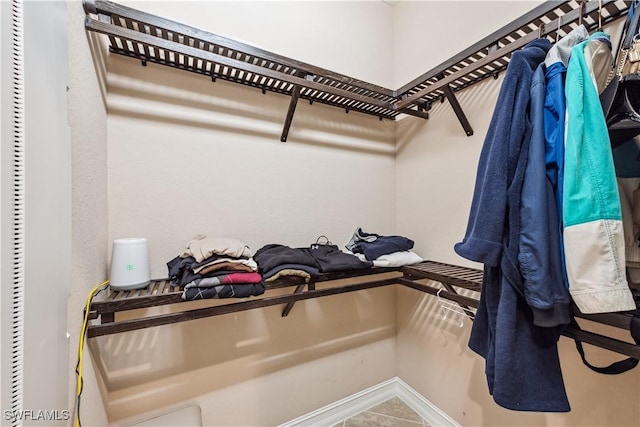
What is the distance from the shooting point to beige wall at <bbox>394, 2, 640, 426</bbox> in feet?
2.95

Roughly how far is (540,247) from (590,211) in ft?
0.38

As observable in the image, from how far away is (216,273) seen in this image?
854 millimetres

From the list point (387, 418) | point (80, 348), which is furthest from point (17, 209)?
point (387, 418)

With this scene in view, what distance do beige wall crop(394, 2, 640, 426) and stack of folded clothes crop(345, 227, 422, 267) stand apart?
0.73 feet

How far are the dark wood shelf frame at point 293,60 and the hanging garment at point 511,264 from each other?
0.27 meters

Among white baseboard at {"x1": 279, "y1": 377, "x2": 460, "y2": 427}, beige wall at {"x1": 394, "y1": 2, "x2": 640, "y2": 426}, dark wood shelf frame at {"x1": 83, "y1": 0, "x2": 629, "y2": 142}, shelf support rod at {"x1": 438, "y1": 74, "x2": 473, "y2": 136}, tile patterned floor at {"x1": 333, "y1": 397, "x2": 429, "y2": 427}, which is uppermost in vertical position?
dark wood shelf frame at {"x1": 83, "y1": 0, "x2": 629, "y2": 142}

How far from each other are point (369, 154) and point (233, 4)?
3.27 feet

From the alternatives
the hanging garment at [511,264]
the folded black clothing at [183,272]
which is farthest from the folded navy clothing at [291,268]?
the hanging garment at [511,264]

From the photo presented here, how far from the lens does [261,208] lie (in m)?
1.24

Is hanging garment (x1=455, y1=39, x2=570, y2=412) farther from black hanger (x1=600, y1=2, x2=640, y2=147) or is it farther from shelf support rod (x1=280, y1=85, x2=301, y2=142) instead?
shelf support rod (x1=280, y1=85, x2=301, y2=142)

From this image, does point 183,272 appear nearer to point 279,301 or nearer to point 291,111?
point 279,301

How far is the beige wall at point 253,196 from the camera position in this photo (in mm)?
1018

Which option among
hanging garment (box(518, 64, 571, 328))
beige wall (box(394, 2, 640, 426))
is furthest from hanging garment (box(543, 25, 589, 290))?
beige wall (box(394, 2, 640, 426))

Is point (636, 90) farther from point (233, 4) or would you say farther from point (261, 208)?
point (233, 4)
